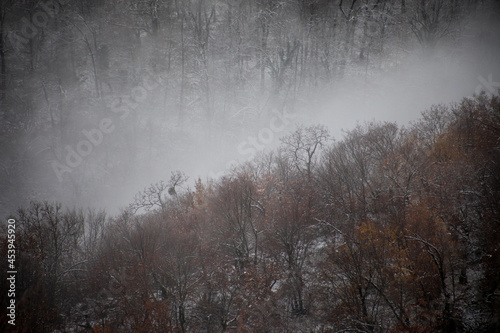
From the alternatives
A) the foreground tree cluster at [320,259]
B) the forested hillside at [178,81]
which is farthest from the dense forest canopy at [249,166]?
the forested hillside at [178,81]

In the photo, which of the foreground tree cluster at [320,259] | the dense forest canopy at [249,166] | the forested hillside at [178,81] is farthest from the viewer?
the forested hillside at [178,81]

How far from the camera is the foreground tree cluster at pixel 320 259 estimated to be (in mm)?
15008

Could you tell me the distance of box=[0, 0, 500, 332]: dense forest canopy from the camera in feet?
54.3

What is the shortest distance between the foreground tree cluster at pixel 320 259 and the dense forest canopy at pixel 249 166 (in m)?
0.18

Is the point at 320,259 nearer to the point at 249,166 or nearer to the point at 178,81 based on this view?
the point at 249,166

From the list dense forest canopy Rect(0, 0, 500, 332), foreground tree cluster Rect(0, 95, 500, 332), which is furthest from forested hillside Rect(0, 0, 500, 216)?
foreground tree cluster Rect(0, 95, 500, 332)

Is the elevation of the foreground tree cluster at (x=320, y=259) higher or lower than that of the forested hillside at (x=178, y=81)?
lower

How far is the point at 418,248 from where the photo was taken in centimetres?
1642

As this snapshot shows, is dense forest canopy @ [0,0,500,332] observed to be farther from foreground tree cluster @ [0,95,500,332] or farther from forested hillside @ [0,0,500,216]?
forested hillside @ [0,0,500,216]

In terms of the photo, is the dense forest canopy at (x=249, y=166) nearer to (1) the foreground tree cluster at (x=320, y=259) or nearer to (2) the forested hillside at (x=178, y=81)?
(1) the foreground tree cluster at (x=320, y=259)

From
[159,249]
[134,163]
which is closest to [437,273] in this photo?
[159,249]

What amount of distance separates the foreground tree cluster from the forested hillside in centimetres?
2296

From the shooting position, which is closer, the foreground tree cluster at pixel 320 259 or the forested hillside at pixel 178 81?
the foreground tree cluster at pixel 320 259

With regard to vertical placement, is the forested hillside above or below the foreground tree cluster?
above
